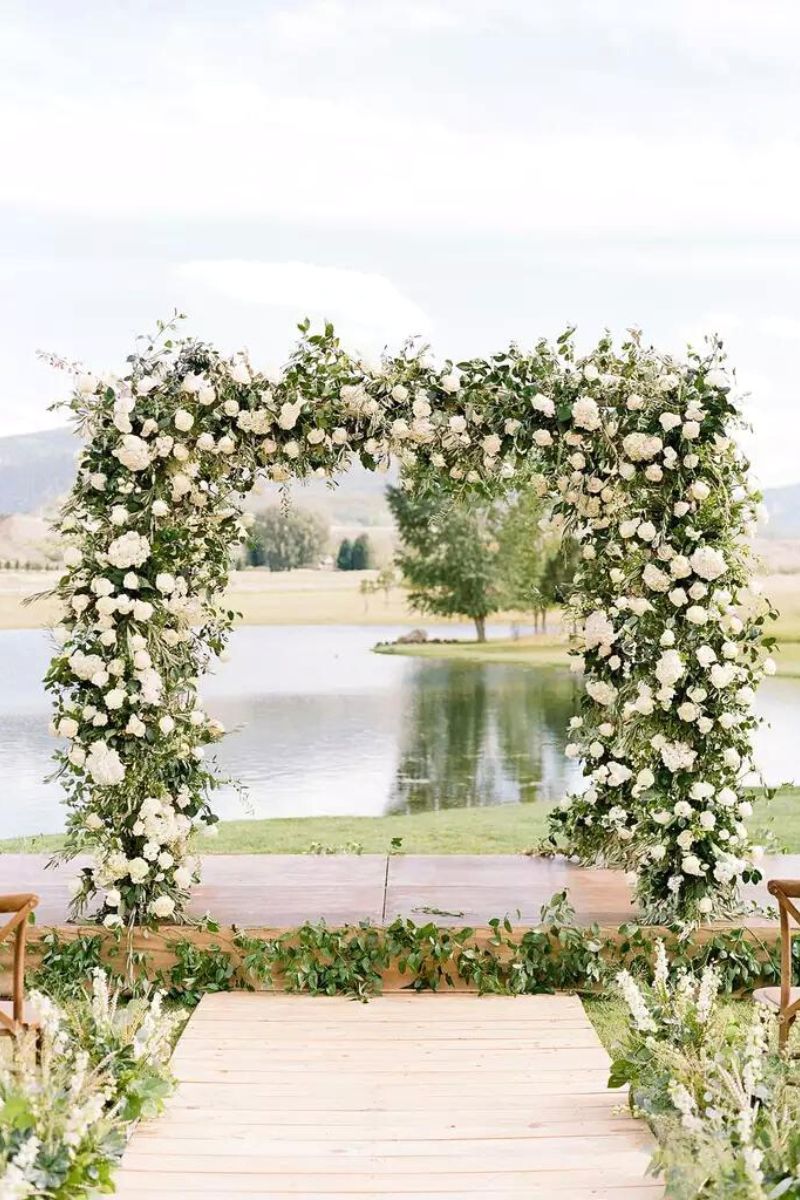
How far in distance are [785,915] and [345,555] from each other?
1354 cm

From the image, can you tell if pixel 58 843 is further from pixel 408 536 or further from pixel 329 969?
pixel 408 536

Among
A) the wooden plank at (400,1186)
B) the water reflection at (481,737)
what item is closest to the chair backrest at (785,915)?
the wooden plank at (400,1186)

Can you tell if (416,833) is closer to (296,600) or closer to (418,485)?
(418,485)

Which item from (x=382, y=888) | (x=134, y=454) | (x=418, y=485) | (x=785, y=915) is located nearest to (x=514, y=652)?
(x=382, y=888)

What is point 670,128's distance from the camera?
505 inches

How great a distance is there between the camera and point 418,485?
570cm

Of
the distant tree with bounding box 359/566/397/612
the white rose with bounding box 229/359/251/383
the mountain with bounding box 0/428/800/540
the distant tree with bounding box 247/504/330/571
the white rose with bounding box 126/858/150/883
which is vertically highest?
the mountain with bounding box 0/428/800/540

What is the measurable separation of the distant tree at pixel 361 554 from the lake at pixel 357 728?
84 cm

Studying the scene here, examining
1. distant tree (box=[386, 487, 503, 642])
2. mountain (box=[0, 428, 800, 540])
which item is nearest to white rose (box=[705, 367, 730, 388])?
mountain (box=[0, 428, 800, 540])

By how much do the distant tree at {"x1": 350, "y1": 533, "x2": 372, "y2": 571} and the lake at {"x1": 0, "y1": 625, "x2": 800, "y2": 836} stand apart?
33.1 inches

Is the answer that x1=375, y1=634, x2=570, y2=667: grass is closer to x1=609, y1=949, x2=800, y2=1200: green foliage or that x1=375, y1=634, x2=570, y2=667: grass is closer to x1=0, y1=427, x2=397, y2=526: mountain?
x1=0, y1=427, x2=397, y2=526: mountain

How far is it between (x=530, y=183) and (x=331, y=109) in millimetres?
2062

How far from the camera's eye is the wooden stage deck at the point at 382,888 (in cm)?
Result: 580

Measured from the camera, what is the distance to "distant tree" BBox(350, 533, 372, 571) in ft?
58.3
